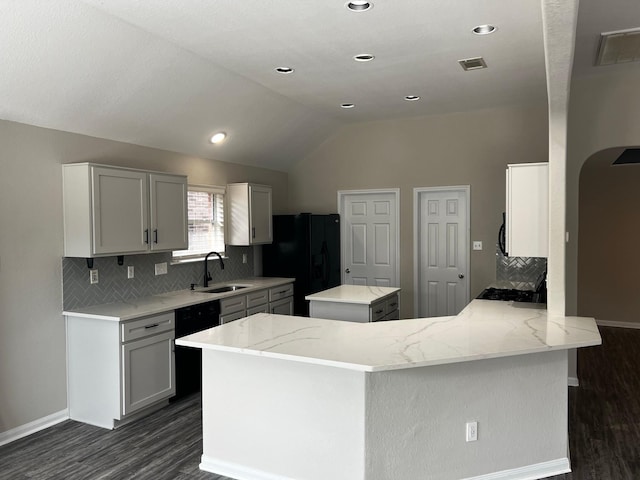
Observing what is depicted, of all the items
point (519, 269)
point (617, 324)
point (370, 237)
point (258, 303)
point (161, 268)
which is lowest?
point (617, 324)

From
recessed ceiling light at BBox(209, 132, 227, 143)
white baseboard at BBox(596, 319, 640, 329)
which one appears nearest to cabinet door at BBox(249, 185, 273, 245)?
recessed ceiling light at BBox(209, 132, 227, 143)

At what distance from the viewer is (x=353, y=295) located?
4.63 m

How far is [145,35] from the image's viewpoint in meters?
3.41

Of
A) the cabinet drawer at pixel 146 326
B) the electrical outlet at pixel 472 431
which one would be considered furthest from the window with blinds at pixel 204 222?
the electrical outlet at pixel 472 431

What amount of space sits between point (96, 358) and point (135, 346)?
1.00 ft

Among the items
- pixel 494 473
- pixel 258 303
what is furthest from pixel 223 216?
pixel 494 473

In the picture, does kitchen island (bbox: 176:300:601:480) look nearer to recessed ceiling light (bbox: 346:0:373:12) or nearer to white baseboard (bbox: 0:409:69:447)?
white baseboard (bbox: 0:409:69:447)

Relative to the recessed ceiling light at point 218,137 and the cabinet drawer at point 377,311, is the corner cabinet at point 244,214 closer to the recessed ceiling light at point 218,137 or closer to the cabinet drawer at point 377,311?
the recessed ceiling light at point 218,137

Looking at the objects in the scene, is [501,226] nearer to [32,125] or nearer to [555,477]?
[555,477]

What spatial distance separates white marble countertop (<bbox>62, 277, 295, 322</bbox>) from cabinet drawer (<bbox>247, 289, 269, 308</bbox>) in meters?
0.05

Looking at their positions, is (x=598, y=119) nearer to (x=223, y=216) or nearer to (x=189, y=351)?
(x=223, y=216)

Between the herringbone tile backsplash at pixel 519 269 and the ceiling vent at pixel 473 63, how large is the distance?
7.62 feet

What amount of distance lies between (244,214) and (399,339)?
134 inches

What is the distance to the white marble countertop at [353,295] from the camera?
4.39m
